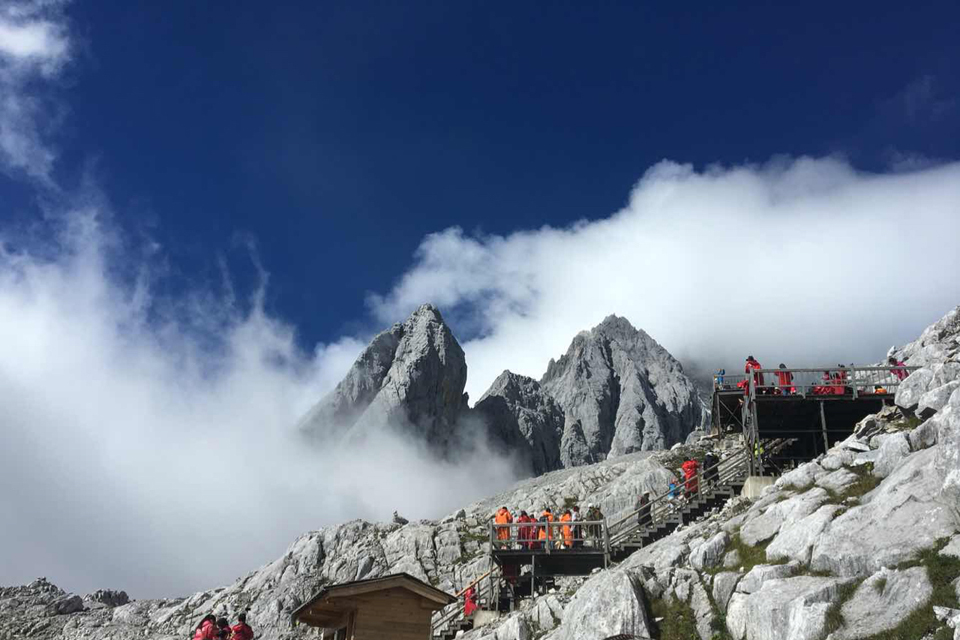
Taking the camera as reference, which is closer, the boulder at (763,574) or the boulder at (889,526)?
the boulder at (889,526)

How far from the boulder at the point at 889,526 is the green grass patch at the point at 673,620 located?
11.5 ft

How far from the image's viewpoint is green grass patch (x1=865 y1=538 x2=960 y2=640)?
45.0ft

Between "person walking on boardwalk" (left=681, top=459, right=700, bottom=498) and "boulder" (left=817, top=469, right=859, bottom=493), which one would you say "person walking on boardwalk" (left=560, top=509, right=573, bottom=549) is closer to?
"person walking on boardwalk" (left=681, top=459, right=700, bottom=498)

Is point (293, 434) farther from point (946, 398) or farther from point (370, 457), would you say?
point (946, 398)

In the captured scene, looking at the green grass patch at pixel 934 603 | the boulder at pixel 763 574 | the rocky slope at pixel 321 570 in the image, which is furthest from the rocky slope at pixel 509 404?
the green grass patch at pixel 934 603

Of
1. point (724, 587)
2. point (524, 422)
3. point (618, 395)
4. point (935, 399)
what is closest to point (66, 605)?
point (724, 587)

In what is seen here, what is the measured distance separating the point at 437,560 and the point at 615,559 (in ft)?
97.7

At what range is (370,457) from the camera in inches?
5531

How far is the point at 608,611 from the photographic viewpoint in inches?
806

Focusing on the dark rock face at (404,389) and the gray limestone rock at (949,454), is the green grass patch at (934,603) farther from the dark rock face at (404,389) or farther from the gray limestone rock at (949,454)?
the dark rock face at (404,389)

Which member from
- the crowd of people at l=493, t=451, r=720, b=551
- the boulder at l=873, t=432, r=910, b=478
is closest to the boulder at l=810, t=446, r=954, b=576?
the boulder at l=873, t=432, r=910, b=478

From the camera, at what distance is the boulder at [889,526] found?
16.2 meters

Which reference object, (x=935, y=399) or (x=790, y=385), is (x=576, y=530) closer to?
(x=790, y=385)

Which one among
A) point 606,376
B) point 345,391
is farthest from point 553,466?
point 345,391
